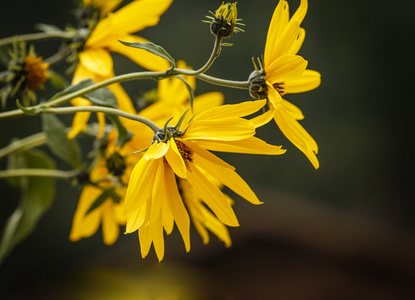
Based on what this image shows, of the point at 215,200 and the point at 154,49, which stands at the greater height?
the point at 154,49

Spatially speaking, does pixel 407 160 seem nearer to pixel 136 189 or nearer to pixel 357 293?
pixel 357 293

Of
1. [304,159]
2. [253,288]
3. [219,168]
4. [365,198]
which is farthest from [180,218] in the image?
[365,198]

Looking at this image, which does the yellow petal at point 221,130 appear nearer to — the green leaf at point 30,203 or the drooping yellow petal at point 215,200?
the drooping yellow petal at point 215,200

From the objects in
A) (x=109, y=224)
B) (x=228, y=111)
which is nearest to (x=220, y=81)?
(x=228, y=111)

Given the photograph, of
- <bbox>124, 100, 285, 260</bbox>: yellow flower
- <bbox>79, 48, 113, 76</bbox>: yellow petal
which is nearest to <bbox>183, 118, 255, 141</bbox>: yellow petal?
<bbox>124, 100, 285, 260</bbox>: yellow flower

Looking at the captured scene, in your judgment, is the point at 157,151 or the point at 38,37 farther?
the point at 38,37

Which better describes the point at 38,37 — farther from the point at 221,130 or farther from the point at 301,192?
the point at 301,192
